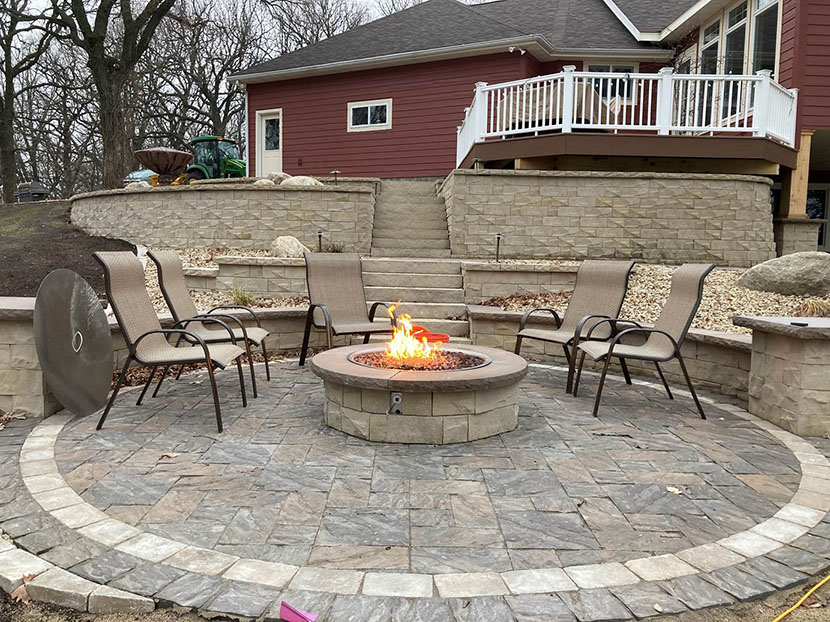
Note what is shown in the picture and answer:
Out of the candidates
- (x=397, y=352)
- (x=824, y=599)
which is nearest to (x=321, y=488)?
(x=397, y=352)

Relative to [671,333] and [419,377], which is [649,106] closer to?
[671,333]

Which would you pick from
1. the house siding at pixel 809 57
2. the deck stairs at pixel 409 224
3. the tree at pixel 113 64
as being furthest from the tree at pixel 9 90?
the house siding at pixel 809 57

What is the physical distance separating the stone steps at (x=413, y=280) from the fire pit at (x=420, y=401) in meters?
3.52

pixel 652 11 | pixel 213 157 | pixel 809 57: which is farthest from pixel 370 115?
pixel 809 57

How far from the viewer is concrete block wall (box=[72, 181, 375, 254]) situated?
917cm

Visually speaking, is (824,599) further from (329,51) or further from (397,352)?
(329,51)

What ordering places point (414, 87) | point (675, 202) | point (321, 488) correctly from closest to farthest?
point (321, 488) → point (675, 202) → point (414, 87)

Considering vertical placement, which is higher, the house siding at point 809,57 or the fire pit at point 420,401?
the house siding at point 809,57

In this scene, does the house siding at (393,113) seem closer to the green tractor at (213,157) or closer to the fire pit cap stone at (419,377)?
the green tractor at (213,157)

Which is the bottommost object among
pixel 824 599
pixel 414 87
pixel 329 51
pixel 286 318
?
pixel 824 599

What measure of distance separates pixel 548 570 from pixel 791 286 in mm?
5954

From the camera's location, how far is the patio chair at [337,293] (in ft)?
18.9

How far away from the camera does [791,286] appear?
21.7 feet

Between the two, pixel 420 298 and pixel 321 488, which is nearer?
pixel 321 488
